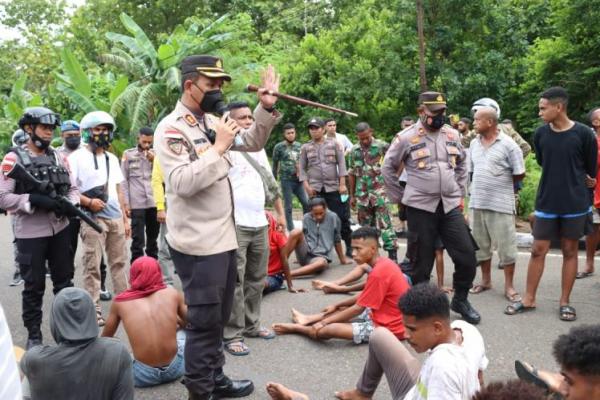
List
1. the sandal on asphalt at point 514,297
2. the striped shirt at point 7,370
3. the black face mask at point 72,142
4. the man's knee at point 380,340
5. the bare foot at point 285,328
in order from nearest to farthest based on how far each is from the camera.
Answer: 1. the striped shirt at point 7,370
2. the man's knee at point 380,340
3. the bare foot at point 285,328
4. the sandal on asphalt at point 514,297
5. the black face mask at point 72,142

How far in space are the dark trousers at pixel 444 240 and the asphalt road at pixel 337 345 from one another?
0.59 metres

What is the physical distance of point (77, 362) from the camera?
2.97 metres

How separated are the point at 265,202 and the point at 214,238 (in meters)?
1.78

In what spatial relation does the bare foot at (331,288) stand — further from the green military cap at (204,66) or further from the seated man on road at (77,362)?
the seated man on road at (77,362)

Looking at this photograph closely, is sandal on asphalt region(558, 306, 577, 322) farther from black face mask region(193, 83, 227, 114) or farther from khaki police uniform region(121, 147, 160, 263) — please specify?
khaki police uniform region(121, 147, 160, 263)

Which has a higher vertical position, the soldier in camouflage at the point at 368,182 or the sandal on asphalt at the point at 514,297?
the soldier in camouflage at the point at 368,182

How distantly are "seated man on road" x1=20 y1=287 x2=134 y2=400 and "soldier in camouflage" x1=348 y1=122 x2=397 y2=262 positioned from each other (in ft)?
17.5

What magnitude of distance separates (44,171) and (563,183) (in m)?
4.49

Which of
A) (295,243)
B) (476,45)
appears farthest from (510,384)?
(476,45)

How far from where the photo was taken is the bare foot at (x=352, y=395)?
13.3 feet

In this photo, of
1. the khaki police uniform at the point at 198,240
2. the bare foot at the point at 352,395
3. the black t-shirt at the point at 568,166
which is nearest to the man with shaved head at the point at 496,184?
the black t-shirt at the point at 568,166

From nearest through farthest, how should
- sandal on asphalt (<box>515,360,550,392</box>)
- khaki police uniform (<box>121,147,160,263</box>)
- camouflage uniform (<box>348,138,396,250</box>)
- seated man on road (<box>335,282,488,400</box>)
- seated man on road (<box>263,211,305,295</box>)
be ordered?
seated man on road (<box>335,282,488,400</box>), sandal on asphalt (<box>515,360,550,392</box>), seated man on road (<box>263,211,305,295</box>), khaki police uniform (<box>121,147,160,263</box>), camouflage uniform (<box>348,138,396,250</box>)

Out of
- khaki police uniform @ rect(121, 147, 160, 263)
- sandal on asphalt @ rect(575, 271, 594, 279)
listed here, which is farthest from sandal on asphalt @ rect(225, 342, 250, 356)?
sandal on asphalt @ rect(575, 271, 594, 279)

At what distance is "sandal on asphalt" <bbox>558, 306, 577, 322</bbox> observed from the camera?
18.1 feet
